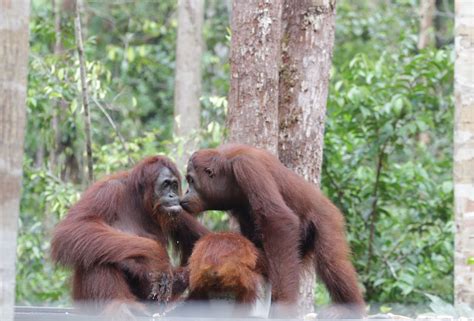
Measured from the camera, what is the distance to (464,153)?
13.5ft

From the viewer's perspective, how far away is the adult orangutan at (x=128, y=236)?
3.43m

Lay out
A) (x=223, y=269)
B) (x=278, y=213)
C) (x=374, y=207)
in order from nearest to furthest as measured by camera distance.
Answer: (x=223, y=269) → (x=278, y=213) → (x=374, y=207)

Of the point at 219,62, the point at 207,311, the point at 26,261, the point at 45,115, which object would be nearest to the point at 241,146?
the point at 207,311

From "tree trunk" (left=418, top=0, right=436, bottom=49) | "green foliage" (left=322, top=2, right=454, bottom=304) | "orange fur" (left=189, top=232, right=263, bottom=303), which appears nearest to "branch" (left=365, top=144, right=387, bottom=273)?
"green foliage" (left=322, top=2, right=454, bottom=304)

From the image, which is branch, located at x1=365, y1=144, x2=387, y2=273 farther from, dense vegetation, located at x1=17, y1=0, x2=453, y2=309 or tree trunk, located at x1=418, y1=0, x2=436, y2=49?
tree trunk, located at x1=418, y1=0, x2=436, y2=49

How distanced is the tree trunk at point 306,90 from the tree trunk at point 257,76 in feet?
0.74

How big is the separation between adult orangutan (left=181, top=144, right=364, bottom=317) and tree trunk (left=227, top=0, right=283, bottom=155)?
0.34 m

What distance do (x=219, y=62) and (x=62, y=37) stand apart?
3278mm

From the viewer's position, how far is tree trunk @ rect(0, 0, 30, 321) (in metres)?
1.94

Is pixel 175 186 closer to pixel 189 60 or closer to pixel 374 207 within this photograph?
pixel 374 207

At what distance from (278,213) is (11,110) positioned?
5.65ft

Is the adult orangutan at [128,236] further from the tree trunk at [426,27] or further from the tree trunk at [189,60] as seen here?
the tree trunk at [426,27]

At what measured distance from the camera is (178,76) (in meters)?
7.76

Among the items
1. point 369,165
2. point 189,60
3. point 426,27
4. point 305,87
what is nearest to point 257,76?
point 305,87
